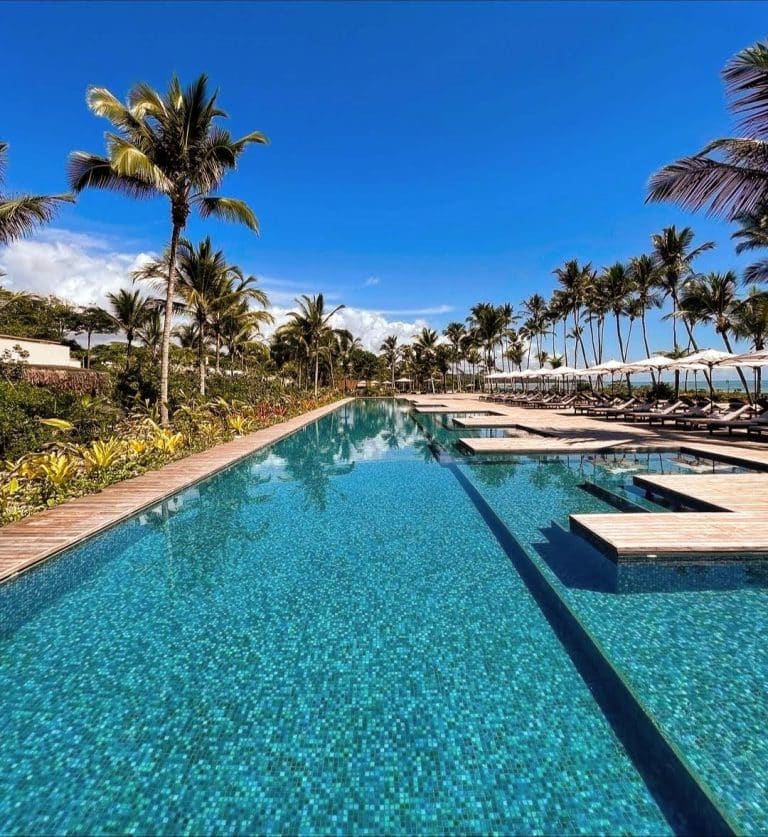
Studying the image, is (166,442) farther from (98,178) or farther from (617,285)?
(617,285)

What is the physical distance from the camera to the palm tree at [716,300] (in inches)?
834

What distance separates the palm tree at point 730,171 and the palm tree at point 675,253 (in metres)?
18.6

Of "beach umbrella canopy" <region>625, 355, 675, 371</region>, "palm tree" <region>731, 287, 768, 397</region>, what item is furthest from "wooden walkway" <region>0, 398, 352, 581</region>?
"palm tree" <region>731, 287, 768, 397</region>

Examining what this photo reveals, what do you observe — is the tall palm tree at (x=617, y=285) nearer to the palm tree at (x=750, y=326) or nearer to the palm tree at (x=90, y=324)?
the palm tree at (x=750, y=326)

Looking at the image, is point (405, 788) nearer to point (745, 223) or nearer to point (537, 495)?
point (537, 495)

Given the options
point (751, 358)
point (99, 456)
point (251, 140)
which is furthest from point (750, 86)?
point (99, 456)

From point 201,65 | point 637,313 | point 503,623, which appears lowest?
point 503,623

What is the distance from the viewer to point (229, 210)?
12227 millimetres

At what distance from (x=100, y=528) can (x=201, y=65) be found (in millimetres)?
11647

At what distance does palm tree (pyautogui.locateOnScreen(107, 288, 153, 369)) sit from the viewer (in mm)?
31266


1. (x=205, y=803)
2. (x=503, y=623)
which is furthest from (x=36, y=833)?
(x=503, y=623)

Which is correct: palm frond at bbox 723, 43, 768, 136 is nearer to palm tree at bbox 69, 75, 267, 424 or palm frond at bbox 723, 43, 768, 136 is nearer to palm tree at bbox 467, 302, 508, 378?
palm tree at bbox 69, 75, 267, 424

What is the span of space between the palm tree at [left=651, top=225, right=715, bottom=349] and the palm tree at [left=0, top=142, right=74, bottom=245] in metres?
28.1

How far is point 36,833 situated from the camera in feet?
6.21
